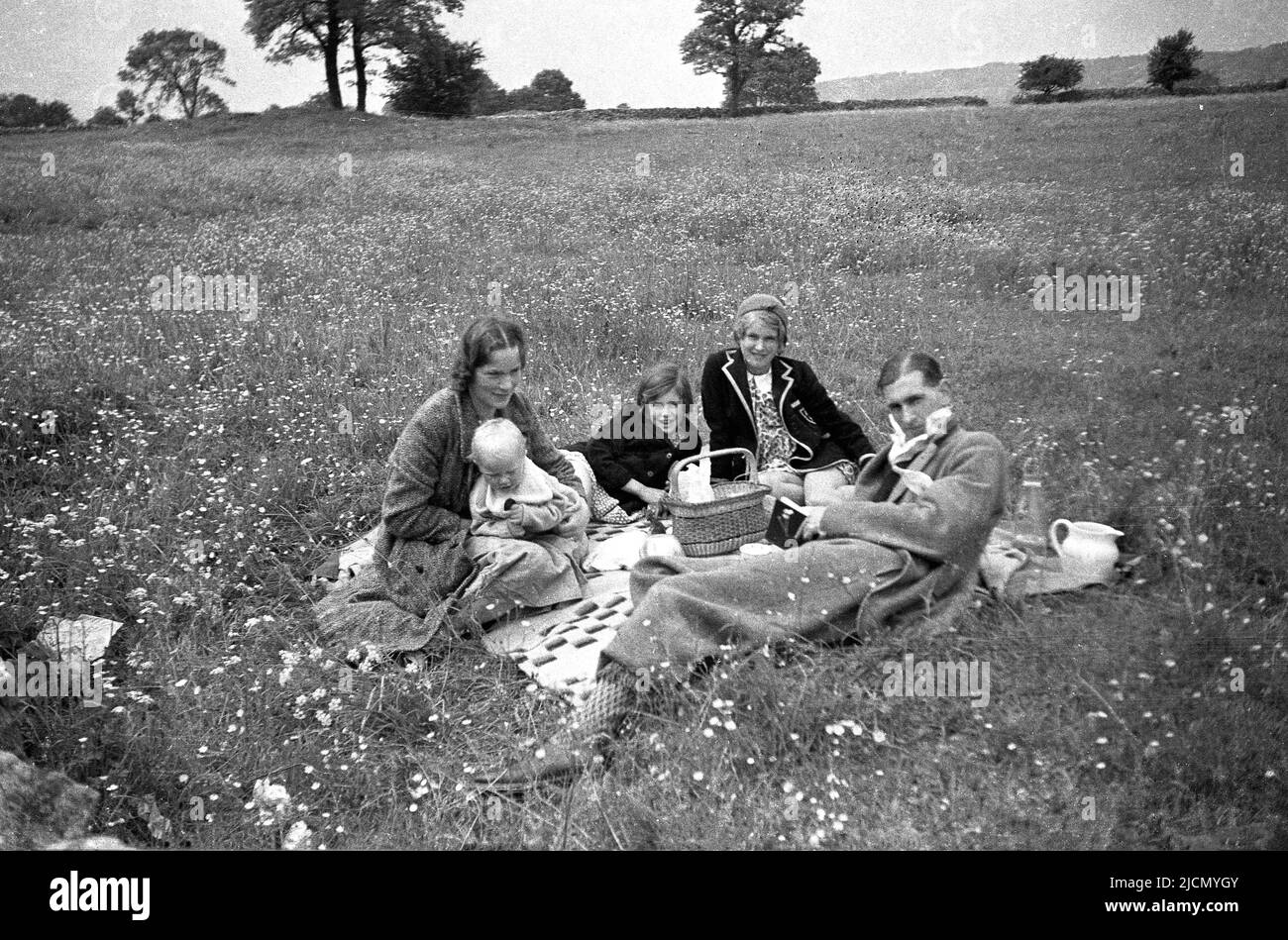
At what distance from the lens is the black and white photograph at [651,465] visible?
9.98ft

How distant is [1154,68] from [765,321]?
2738 millimetres

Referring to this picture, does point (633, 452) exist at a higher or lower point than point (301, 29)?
lower

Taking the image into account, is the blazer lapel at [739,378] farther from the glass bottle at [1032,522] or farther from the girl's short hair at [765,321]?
the glass bottle at [1032,522]

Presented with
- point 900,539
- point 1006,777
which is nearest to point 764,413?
point 900,539

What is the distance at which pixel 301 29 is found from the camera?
6148mm

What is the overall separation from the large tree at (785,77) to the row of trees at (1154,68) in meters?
A: 1.38

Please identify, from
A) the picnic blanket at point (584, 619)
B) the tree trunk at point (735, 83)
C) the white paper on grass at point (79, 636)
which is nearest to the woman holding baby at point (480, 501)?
the picnic blanket at point (584, 619)

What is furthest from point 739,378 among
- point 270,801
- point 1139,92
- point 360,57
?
point 360,57

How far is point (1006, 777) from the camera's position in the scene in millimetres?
2951

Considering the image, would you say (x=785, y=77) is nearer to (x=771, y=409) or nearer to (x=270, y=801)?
(x=771, y=409)

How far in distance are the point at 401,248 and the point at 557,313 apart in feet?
8.35

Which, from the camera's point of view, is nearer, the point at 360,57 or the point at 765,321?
the point at 765,321

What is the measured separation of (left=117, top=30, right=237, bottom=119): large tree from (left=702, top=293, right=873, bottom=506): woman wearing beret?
4196 millimetres

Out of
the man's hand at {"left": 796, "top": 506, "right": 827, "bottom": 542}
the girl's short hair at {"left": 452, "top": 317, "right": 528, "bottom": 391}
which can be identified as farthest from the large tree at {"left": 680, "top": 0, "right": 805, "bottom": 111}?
the man's hand at {"left": 796, "top": 506, "right": 827, "bottom": 542}
